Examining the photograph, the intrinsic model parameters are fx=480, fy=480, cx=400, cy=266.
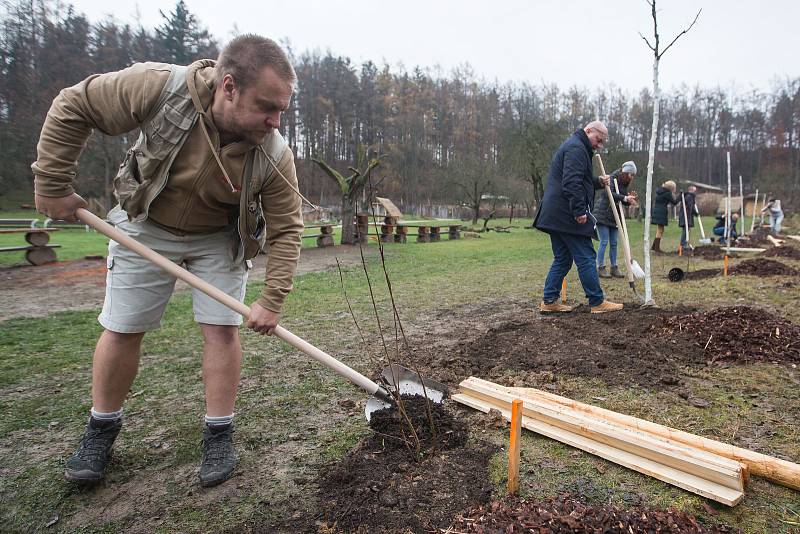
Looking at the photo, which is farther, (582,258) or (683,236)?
(683,236)

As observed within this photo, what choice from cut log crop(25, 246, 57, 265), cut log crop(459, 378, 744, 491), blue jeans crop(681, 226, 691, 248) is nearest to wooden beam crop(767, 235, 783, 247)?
blue jeans crop(681, 226, 691, 248)

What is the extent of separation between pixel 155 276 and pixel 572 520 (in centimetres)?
212

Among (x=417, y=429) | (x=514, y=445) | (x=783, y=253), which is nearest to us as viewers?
(x=514, y=445)

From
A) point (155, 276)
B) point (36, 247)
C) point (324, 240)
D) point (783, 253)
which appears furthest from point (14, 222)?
point (783, 253)

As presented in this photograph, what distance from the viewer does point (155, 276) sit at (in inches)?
92.4

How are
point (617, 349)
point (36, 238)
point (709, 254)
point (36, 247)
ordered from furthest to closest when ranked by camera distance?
1. point (709, 254)
2. point (36, 238)
3. point (36, 247)
4. point (617, 349)

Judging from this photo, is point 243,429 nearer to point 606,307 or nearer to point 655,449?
point 655,449

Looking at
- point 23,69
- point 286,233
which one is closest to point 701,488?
point 286,233

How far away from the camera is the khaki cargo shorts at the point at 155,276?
91.0 inches

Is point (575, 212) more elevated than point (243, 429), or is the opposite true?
point (575, 212)

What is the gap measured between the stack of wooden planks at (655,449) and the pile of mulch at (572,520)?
26 cm

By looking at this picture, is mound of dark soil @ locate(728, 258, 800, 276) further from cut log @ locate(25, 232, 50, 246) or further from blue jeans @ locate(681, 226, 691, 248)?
cut log @ locate(25, 232, 50, 246)

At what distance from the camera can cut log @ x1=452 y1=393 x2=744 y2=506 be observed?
2029 mm

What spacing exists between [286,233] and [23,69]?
137 feet
